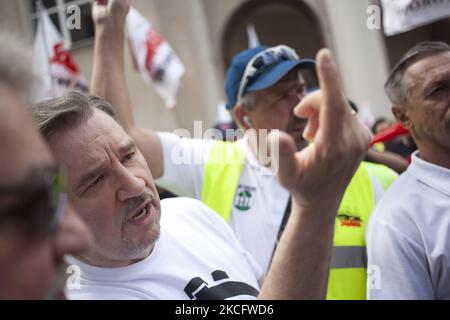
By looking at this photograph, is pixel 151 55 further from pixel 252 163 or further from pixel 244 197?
pixel 244 197

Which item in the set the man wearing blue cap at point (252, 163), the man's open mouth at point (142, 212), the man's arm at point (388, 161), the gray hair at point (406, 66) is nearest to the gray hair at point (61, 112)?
the man's open mouth at point (142, 212)

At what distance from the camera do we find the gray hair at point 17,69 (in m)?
0.79

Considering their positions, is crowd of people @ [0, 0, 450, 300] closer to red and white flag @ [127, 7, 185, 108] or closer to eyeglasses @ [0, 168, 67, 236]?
eyeglasses @ [0, 168, 67, 236]

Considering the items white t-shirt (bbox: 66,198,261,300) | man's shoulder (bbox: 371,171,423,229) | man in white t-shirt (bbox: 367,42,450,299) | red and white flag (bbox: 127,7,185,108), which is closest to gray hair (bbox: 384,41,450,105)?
man in white t-shirt (bbox: 367,42,450,299)

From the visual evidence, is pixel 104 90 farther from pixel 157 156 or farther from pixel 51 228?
pixel 51 228

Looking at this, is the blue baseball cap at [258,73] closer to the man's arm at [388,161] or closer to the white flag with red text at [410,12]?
the white flag with red text at [410,12]

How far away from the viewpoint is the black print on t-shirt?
1.32 m

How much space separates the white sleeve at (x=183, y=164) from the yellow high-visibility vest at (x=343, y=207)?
40mm

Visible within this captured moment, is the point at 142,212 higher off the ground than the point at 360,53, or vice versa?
the point at 360,53

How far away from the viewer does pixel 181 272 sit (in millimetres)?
1408

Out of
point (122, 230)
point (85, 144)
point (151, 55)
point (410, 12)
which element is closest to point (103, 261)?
point (122, 230)

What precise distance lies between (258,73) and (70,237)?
1.70m
